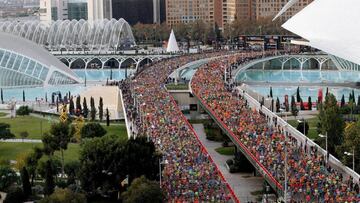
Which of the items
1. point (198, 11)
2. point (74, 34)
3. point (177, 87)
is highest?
point (198, 11)

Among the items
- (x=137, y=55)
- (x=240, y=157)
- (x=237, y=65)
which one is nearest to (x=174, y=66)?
(x=237, y=65)

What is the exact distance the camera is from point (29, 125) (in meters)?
40.5

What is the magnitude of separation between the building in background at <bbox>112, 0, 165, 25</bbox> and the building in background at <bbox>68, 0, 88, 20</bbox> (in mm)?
4087

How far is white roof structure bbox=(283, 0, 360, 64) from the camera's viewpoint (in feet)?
91.1

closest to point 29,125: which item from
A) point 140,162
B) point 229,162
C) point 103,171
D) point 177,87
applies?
point 177,87

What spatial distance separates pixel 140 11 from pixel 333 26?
313 ft

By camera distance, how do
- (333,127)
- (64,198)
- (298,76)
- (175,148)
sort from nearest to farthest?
(64,198), (175,148), (333,127), (298,76)

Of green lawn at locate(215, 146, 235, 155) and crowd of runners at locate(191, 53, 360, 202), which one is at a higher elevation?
crowd of runners at locate(191, 53, 360, 202)

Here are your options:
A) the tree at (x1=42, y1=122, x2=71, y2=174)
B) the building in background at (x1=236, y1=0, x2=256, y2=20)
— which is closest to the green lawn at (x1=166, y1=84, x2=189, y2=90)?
the tree at (x1=42, y1=122, x2=71, y2=174)

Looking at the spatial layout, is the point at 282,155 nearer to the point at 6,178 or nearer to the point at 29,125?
the point at 6,178

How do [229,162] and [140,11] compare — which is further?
[140,11]

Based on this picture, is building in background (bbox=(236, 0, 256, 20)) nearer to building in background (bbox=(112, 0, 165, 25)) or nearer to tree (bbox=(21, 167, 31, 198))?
building in background (bbox=(112, 0, 165, 25))

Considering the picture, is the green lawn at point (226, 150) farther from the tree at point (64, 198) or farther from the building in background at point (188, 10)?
the building in background at point (188, 10)

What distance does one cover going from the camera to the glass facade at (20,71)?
55656mm
